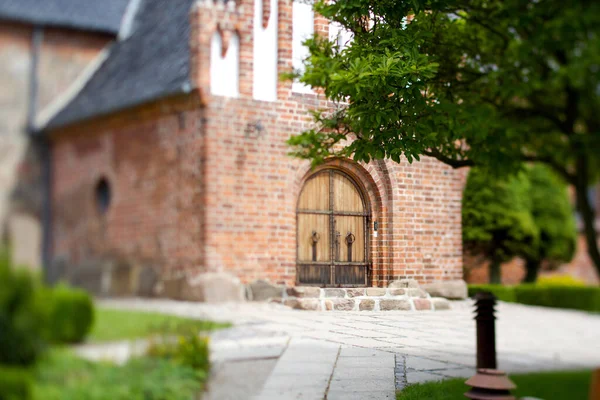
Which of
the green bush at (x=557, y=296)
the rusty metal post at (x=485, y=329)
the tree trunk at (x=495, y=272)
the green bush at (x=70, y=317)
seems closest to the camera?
the rusty metal post at (x=485, y=329)

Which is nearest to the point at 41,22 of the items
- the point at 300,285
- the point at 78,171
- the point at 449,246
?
the point at 78,171

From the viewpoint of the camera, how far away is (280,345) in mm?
5234

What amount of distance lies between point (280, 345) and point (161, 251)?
251 cm

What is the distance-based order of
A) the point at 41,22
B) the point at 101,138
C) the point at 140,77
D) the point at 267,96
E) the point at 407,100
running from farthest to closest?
1. the point at 101,138
2. the point at 140,77
3. the point at 41,22
4. the point at 267,96
5. the point at 407,100

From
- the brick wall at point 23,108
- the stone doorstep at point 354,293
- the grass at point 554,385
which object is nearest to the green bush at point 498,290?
the grass at point 554,385

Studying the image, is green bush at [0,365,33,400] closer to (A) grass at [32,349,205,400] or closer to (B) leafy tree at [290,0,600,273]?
(A) grass at [32,349,205,400]

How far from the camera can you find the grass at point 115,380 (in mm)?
5270

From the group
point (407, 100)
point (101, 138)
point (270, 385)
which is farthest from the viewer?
point (101, 138)

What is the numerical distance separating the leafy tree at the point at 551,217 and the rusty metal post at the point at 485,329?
5.08 metres

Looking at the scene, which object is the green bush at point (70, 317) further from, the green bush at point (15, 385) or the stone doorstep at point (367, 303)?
the stone doorstep at point (367, 303)

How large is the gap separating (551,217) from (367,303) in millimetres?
8397

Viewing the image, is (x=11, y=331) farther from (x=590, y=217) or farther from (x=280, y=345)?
(x=590, y=217)

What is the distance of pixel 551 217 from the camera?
39.4ft

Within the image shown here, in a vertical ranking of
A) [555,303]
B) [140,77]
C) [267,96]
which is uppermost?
[140,77]
